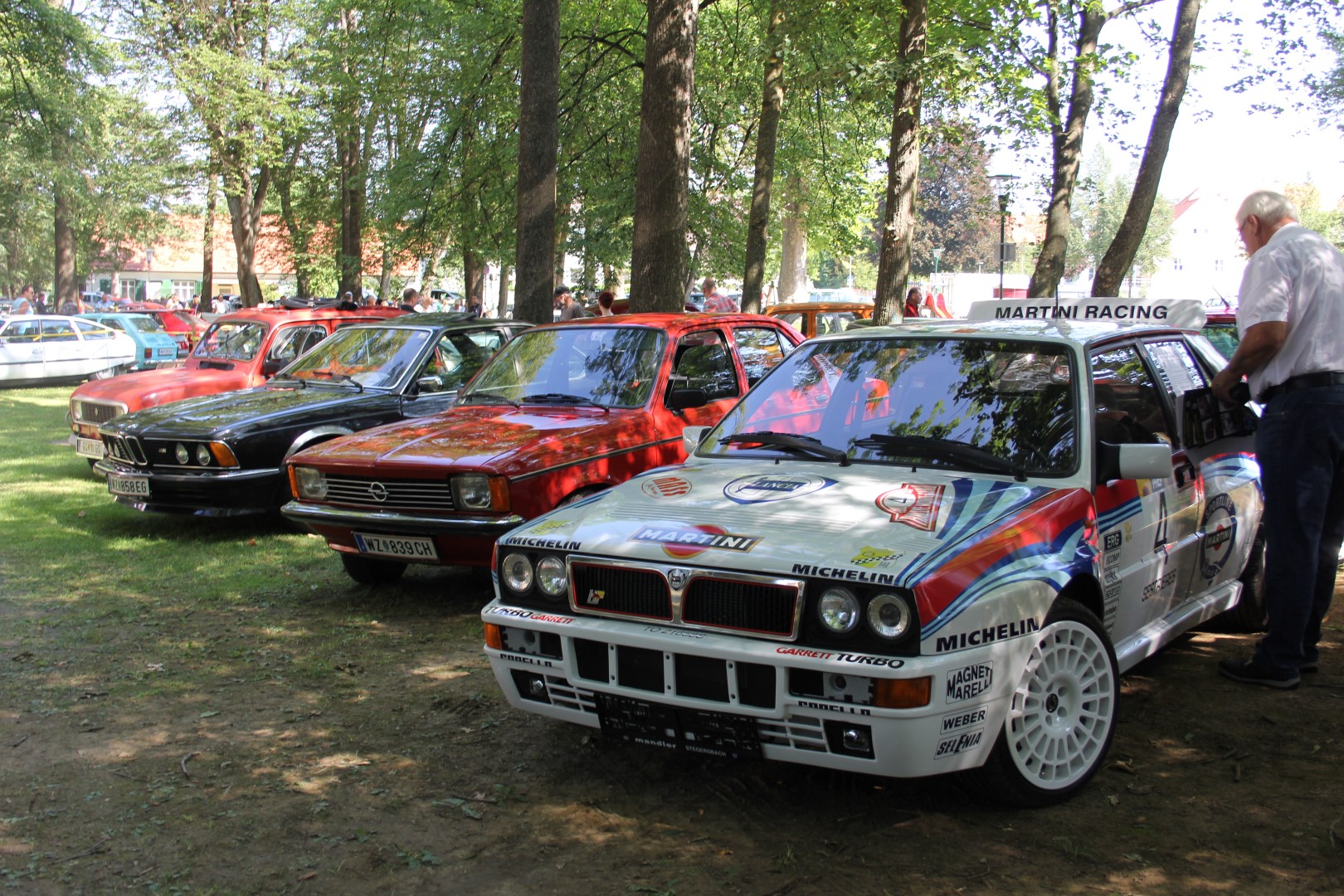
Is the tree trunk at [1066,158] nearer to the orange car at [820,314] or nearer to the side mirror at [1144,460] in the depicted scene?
the orange car at [820,314]

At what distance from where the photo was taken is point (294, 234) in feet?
143

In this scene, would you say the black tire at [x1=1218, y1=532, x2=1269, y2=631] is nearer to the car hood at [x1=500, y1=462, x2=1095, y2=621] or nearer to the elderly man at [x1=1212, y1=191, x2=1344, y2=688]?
the elderly man at [x1=1212, y1=191, x2=1344, y2=688]

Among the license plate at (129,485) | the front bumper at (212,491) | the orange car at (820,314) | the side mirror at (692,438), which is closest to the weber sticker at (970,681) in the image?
the side mirror at (692,438)

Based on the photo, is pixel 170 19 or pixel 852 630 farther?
pixel 170 19

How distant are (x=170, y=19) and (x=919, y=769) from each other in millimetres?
31572

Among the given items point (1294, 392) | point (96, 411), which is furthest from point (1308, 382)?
point (96, 411)

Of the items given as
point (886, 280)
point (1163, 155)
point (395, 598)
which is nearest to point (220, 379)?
point (395, 598)

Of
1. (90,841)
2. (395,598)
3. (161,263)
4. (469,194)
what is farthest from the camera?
(161,263)

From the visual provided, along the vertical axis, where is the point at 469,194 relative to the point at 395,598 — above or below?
above

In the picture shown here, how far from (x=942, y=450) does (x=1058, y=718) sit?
1104 millimetres

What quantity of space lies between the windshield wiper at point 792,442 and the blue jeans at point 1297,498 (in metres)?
2.06

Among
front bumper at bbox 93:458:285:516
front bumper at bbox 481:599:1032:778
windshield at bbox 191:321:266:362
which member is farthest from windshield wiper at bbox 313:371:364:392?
front bumper at bbox 481:599:1032:778

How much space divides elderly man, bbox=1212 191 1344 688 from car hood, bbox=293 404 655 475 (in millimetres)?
3394

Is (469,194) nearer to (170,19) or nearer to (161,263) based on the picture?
(170,19)
